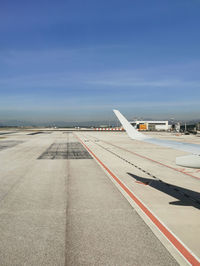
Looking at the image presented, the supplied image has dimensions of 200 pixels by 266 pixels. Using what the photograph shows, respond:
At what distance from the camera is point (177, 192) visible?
951cm

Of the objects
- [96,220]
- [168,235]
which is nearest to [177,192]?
[168,235]

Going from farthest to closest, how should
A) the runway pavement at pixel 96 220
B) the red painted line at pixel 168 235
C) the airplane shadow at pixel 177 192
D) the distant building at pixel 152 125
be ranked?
the distant building at pixel 152 125, the airplane shadow at pixel 177 192, the runway pavement at pixel 96 220, the red painted line at pixel 168 235

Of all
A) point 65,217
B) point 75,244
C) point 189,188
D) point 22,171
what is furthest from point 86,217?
point 22,171

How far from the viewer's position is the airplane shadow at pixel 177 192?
819cm

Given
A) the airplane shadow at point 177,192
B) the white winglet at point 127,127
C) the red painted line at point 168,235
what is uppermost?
the white winglet at point 127,127

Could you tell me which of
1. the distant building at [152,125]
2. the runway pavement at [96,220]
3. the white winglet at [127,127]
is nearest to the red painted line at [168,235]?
the runway pavement at [96,220]

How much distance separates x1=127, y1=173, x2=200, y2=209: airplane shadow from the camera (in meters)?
8.19

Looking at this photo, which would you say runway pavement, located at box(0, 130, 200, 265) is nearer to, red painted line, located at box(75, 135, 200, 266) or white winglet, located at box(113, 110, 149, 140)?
red painted line, located at box(75, 135, 200, 266)

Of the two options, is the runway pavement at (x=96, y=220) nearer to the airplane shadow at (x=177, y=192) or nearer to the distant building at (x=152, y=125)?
the airplane shadow at (x=177, y=192)

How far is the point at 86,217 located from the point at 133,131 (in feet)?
13.0

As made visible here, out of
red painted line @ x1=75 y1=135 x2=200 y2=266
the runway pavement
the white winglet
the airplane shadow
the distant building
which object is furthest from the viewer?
the distant building

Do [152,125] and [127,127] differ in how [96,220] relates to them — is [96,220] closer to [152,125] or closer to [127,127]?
[127,127]

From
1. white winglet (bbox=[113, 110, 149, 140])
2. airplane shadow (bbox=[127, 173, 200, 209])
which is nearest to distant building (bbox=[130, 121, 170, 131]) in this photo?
airplane shadow (bbox=[127, 173, 200, 209])

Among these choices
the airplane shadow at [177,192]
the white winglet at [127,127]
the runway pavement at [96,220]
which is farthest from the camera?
the white winglet at [127,127]
